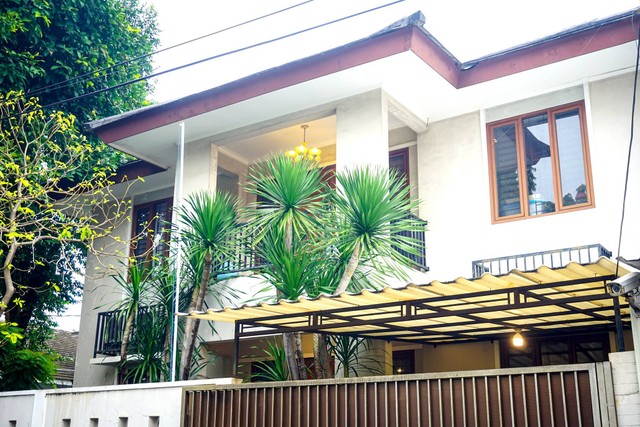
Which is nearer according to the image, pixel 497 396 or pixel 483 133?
pixel 497 396

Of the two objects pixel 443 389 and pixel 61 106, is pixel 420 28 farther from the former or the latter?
pixel 61 106

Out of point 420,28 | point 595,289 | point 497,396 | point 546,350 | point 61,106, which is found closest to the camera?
point 497,396

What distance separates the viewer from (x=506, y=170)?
36.8 ft

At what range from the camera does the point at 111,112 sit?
17828 mm

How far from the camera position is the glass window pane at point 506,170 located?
36.3 feet

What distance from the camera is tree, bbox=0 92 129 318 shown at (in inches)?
445

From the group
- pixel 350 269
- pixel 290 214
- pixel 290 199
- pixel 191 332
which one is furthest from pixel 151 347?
pixel 350 269

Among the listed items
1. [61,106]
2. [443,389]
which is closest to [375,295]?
[443,389]

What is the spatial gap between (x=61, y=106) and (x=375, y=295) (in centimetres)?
1159

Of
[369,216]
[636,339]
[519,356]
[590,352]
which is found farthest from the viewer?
[519,356]

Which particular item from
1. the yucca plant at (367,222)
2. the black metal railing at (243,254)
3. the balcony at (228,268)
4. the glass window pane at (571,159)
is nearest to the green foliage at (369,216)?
the yucca plant at (367,222)

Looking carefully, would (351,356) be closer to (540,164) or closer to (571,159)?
(540,164)

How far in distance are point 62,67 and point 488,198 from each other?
9656mm

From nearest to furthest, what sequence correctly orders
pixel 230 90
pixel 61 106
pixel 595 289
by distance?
1. pixel 595 289
2. pixel 230 90
3. pixel 61 106
